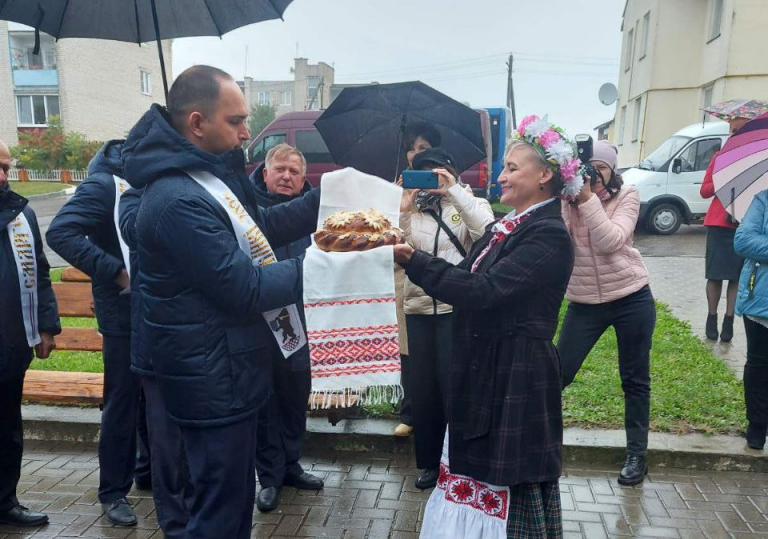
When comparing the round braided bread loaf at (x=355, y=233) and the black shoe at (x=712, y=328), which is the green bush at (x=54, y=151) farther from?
the round braided bread loaf at (x=355, y=233)

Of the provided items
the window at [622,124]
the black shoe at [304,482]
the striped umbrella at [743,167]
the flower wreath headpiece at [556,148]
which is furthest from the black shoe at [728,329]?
the window at [622,124]

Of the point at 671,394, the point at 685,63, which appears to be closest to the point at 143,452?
the point at 671,394

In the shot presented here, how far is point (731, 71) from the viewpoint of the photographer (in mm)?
16422

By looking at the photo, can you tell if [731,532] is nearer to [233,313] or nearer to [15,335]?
[233,313]

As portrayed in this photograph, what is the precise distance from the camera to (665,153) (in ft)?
45.3

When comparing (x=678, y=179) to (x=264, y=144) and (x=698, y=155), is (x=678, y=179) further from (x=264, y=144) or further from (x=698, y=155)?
(x=264, y=144)

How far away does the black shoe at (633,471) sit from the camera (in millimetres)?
3645

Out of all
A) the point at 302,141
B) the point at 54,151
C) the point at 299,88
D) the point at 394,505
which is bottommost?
the point at 394,505

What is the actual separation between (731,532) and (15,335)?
4007 mm

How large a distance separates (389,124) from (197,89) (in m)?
1.83

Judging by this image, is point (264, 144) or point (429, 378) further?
point (264, 144)

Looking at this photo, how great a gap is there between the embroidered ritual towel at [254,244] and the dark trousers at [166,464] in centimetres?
79

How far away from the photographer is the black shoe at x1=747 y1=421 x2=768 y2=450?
152 inches

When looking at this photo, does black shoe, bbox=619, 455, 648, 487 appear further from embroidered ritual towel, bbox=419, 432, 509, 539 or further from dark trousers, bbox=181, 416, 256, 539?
dark trousers, bbox=181, 416, 256, 539
